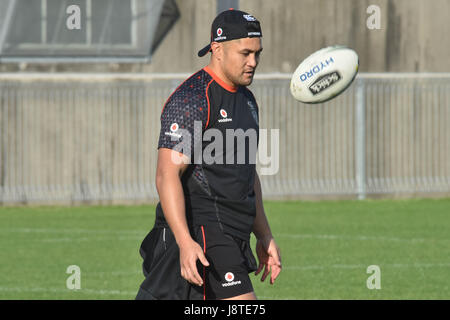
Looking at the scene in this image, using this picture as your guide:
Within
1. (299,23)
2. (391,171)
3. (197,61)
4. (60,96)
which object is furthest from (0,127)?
(391,171)

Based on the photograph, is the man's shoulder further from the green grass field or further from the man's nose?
the green grass field

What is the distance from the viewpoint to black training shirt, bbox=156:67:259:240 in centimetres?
592

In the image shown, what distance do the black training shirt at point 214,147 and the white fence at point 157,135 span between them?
15464 millimetres

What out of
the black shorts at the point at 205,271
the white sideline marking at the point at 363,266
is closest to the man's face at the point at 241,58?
the black shorts at the point at 205,271

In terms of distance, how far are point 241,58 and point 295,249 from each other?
336 inches

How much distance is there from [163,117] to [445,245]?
936 cm

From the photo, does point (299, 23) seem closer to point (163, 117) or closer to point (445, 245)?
point (445, 245)

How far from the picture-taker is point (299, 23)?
75.0ft

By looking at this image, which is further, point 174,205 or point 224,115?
point 224,115

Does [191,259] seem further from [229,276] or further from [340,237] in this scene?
[340,237]

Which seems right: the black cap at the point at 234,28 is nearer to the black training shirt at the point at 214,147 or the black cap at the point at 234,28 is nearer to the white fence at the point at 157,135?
the black training shirt at the point at 214,147

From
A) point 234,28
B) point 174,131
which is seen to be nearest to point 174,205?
point 174,131

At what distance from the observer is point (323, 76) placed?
754 centimetres

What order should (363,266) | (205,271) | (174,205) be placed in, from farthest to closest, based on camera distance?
(363,266), (205,271), (174,205)
